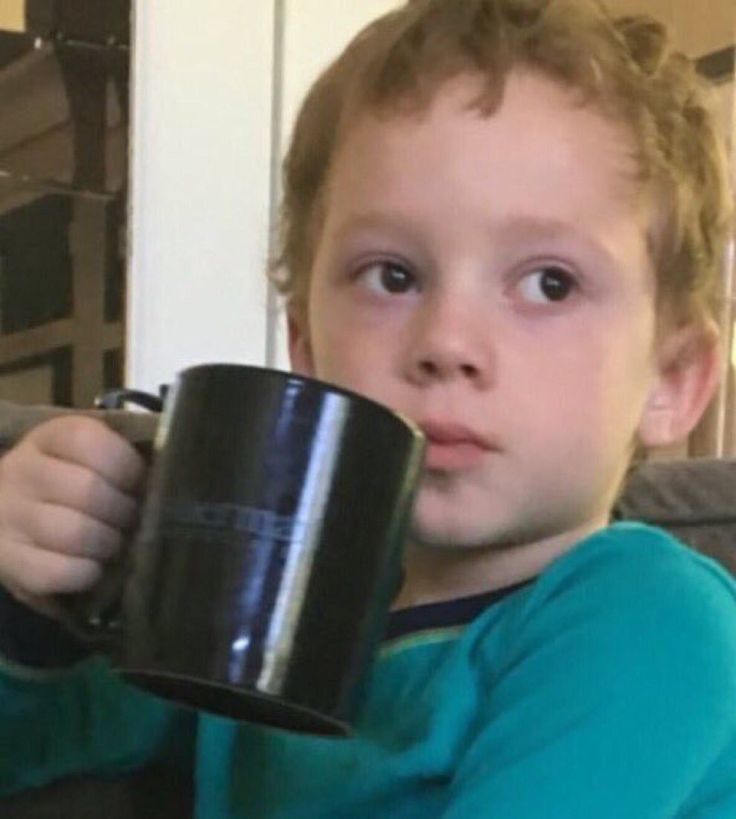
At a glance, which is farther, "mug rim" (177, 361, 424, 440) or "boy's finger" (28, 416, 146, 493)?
"boy's finger" (28, 416, 146, 493)

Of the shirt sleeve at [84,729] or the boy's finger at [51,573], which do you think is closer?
the boy's finger at [51,573]

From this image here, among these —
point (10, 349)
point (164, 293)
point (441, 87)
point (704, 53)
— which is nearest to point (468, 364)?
point (441, 87)

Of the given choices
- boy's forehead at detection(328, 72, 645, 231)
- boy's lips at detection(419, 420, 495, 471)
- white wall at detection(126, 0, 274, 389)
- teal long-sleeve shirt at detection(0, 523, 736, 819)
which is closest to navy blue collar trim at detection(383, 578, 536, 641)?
teal long-sleeve shirt at detection(0, 523, 736, 819)

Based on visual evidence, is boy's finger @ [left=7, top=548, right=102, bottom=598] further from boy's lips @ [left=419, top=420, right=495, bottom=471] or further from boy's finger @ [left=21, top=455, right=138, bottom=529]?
boy's lips @ [left=419, top=420, right=495, bottom=471]

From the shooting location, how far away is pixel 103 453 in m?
0.81

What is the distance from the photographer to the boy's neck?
925 millimetres

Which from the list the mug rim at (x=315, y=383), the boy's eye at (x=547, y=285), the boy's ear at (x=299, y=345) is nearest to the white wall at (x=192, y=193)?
the boy's ear at (x=299, y=345)

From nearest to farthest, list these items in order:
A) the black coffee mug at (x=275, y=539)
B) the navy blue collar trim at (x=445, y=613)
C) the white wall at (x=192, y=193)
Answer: the black coffee mug at (x=275, y=539) < the navy blue collar trim at (x=445, y=613) < the white wall at (x=192, y=193)

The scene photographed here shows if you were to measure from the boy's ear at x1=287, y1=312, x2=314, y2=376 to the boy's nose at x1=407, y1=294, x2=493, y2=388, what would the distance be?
207 millimetres

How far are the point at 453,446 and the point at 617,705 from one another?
164mm

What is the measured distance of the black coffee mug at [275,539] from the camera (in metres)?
0.67

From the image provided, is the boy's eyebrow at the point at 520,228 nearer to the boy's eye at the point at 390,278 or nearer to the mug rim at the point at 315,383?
the boy's eye at the point at 390,278

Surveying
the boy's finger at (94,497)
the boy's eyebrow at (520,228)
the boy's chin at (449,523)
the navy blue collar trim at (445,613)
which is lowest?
the navy blue collar trim at (445,613)

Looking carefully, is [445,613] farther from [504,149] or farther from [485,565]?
[504,149]
